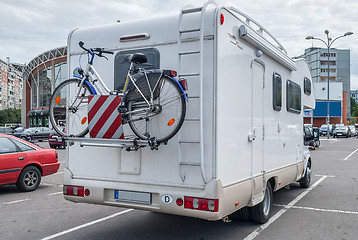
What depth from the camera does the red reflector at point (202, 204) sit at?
12.9ft

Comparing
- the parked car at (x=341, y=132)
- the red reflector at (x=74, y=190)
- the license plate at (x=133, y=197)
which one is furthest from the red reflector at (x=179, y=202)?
the parked car at (x=341, y=132)

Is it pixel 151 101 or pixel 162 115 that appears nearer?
pixel 151 101

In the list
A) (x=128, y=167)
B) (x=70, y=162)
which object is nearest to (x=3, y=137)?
(x=70, y=162)

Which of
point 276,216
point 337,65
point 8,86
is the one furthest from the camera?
point 8,86

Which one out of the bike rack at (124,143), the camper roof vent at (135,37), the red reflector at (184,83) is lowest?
the bike rack at (124,143)

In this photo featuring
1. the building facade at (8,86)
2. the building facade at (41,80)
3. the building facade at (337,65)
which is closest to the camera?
the building facade at (41,80)

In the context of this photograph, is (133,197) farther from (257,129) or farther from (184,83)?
(257,129)

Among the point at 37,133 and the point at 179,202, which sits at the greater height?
the point at 37,133

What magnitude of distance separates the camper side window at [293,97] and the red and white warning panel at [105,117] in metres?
3.49

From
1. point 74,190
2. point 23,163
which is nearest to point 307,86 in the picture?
point 74,190

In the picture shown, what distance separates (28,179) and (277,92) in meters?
5.99

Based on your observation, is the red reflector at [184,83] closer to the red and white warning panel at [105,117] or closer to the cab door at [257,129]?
the red and white warning panel at [105,117]

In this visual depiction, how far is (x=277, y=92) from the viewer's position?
5.95 m

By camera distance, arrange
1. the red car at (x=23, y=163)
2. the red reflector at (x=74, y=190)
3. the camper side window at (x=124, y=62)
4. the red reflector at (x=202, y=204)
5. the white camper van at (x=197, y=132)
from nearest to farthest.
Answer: the red reflector at (x=202, y=204) → the white camper van at (x=197, y=132) → the camper side window at (x=124, y=62) → the red reflector at (x=74, y=190) → the red car at (x=23, y=163)
